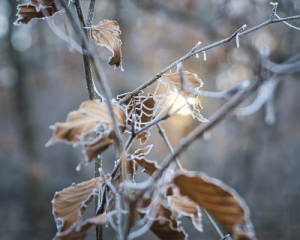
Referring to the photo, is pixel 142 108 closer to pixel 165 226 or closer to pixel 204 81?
pixel 165 226

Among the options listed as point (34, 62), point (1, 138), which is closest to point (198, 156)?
point (34, 62)

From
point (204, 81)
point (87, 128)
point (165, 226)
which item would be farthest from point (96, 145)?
point (204, 81)

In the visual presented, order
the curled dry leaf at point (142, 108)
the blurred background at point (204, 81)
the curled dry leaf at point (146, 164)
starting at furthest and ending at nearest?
the blurred background at point (204, 81)
the curled dry leaf at point (142, 108)
the curled dry leaf at point (146, 164)

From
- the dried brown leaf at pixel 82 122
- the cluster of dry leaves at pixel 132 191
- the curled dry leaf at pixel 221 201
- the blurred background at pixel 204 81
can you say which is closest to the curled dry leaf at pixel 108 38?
the cluster of dry leaves at pixel 132 191

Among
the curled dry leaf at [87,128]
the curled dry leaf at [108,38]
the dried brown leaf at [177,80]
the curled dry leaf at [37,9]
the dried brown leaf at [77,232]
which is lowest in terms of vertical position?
the dried brown leaf at [77,232]

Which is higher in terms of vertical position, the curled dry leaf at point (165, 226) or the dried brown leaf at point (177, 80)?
the dried brown leaf at point (177, 80)

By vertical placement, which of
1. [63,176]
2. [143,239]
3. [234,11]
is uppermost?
[234,11]

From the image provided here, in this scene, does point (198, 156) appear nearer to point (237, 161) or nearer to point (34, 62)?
point (237, 161)

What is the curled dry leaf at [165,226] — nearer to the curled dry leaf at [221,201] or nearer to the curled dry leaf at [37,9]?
the curled dry leaf at [221,201]
